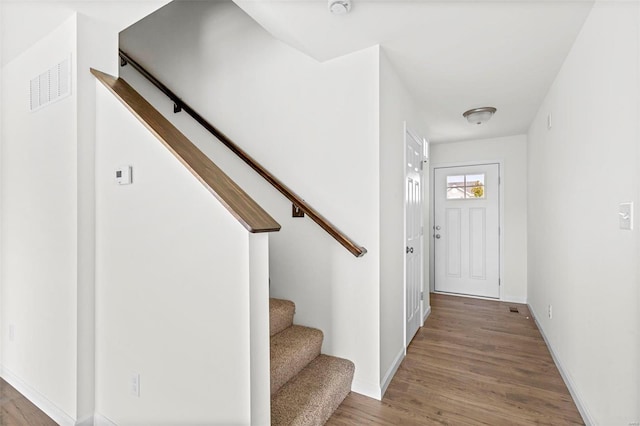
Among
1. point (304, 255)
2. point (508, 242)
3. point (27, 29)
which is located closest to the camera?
point (27, 29)

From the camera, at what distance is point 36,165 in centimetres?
202

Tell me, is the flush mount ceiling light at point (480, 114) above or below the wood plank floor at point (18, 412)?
above

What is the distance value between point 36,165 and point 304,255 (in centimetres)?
179

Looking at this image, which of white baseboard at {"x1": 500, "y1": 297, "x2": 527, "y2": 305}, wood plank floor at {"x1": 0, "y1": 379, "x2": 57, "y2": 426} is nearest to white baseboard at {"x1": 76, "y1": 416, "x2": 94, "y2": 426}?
wood plank floor at {"x1": 0, "y1": 379, "x2": 57, "y2": 426}

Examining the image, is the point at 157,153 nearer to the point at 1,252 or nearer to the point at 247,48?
the point at 247,48

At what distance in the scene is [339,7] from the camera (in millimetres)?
1667

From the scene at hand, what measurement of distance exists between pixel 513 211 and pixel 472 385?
9.61 feet

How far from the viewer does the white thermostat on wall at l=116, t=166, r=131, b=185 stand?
63.7 inches

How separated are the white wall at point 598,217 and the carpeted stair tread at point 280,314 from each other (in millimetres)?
1762

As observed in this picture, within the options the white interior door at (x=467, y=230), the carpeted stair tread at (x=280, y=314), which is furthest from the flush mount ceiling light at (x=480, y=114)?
the carpeted stair tread at (x=280, y=314)

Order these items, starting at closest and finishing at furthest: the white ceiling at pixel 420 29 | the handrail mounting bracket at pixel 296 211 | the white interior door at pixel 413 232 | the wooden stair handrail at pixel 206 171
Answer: the wooden stair handrail at pixel 206 171, the white ceiling at pixel 420 29, the handrail mounting bracket at pixel 296 211, the white interior door at pixel 413 232

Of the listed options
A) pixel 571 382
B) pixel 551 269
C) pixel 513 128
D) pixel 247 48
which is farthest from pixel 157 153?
pixel 513 128

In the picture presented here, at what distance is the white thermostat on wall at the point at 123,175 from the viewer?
162 cm

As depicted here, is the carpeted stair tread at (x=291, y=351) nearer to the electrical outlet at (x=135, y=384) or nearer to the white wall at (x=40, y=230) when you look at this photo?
the electrical outlet at (x=135, y=384)
